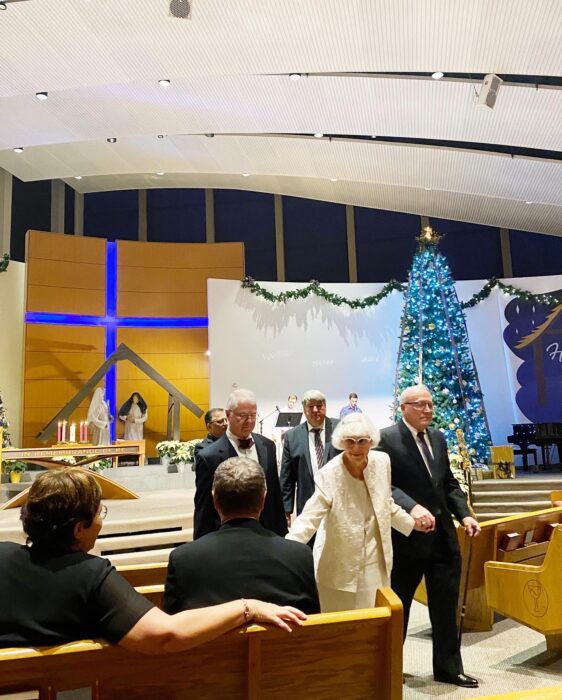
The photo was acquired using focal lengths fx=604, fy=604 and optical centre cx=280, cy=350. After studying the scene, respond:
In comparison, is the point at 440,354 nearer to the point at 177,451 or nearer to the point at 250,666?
the point at 177,451

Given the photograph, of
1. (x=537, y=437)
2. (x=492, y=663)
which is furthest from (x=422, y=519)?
(x=537, y=437)

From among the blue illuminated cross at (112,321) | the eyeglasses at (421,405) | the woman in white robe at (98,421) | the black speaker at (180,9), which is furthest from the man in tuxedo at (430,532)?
the blue illuminated cross at (112,321)

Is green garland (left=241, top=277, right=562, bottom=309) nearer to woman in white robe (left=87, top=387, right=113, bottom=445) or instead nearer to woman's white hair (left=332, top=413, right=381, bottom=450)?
woman in white robe (left=87, top=387, right=113, bottom=445)

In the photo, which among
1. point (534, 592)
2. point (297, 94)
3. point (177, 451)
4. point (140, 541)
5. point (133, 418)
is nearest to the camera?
point (534, 592)

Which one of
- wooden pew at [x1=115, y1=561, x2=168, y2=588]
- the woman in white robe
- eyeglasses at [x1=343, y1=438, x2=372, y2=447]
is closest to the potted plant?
the woman in white robe

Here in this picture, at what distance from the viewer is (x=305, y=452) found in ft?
12.1

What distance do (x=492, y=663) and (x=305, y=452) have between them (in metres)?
1.54

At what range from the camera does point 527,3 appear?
6.05m

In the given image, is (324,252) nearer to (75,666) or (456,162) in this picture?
(456,162)

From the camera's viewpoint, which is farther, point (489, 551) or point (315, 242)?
point (315, 242)

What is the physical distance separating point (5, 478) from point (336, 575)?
7.35m

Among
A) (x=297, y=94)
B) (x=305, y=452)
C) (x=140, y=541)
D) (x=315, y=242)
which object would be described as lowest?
(x=140, y=541)

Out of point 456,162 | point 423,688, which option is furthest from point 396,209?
point 423,688

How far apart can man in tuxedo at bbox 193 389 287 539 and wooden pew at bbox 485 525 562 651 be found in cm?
127
